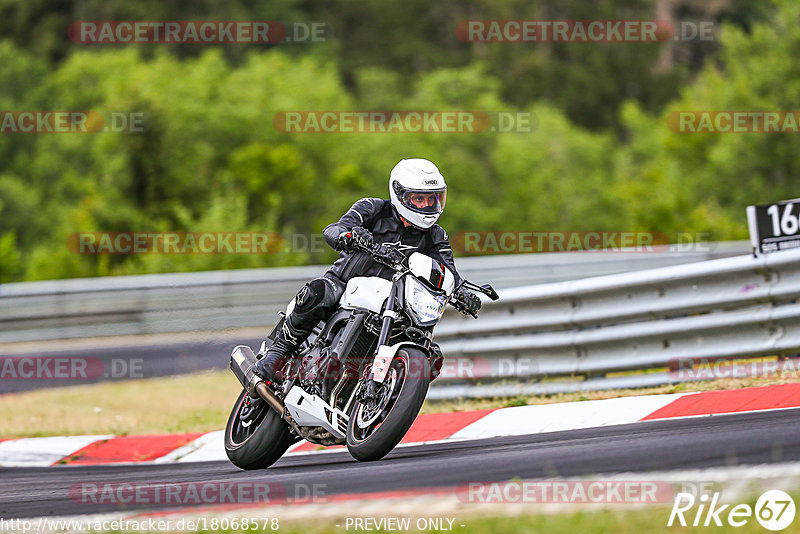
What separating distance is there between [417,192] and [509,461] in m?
1.87

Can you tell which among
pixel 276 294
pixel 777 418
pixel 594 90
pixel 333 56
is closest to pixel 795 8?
pixel 276 294

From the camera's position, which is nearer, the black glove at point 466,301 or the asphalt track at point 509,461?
the asphalt track at point 509,461

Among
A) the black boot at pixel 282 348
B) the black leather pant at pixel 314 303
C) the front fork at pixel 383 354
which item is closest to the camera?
the front fork at pixel 383 354

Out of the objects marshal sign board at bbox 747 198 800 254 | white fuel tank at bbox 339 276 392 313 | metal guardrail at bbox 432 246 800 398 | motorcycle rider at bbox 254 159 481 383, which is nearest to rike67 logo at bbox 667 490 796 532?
motorcycle rider at bbox 254 159 481 383

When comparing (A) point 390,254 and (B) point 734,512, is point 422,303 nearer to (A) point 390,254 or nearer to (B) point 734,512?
(A) point 390,254

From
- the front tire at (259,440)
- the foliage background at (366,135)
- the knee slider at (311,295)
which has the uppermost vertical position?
the foliage background at (366,135)

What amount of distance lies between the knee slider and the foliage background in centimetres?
1833

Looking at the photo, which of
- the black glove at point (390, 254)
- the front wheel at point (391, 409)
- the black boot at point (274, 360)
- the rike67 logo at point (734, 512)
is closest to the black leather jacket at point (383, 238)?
the black glove at point (390, 254)

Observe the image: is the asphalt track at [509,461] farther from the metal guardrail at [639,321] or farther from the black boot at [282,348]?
the metal guardrail at [639,321]

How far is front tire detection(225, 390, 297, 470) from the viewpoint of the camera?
7195mm

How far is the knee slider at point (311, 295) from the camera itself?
22.8ft

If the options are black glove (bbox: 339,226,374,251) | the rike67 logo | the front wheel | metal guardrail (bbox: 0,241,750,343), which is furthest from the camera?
metal guardrail (bbox: 0,241,750,343)

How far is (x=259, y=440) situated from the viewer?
720 cm

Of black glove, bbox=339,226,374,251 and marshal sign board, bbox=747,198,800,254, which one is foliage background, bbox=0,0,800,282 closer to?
marshal sign board, bbox=747,198,800,254
